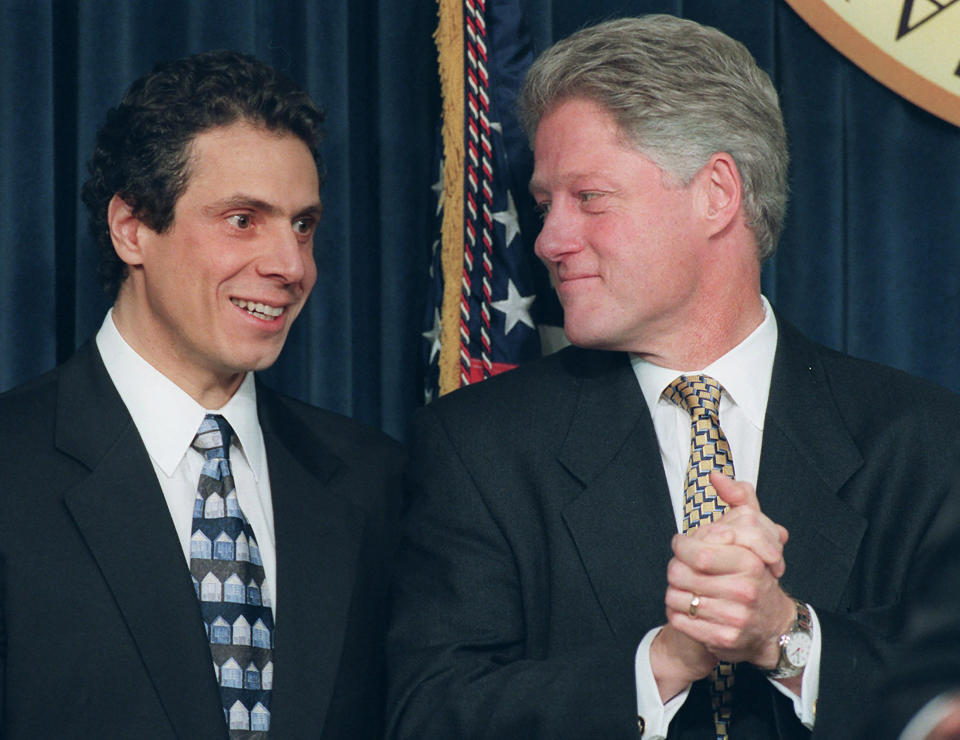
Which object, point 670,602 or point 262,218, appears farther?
point 262,218

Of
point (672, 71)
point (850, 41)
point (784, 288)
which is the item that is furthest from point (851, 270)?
point (672, 71)

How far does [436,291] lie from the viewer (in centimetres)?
212

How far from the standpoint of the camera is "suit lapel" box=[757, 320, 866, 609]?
59.0 inches

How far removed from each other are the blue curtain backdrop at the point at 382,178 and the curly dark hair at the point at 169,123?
0.24 meters

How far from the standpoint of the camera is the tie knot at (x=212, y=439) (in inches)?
67.0

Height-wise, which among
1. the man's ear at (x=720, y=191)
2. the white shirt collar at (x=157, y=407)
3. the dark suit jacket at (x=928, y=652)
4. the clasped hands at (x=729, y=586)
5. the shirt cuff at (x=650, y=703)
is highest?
the man's ear at (x=720, y=191)

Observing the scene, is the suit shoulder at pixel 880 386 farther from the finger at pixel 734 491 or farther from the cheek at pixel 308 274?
the cheek at pixel 308 274

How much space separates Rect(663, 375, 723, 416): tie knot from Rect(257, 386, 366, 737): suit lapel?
50 cm

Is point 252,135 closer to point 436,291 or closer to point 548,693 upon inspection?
point 436,291

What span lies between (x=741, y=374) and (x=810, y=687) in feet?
1.46

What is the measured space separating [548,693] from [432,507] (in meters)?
0.30

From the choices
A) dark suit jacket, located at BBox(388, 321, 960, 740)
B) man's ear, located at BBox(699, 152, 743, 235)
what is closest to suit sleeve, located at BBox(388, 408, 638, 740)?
dark suit jacket, located at BBox(388, 321, 960, 740)

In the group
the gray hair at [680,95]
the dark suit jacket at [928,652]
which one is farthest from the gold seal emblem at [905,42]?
the dark suit jacket at [928,652]

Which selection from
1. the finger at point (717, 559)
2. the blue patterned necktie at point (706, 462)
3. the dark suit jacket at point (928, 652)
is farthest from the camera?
the blue patterned necktie at point (706, 462)
